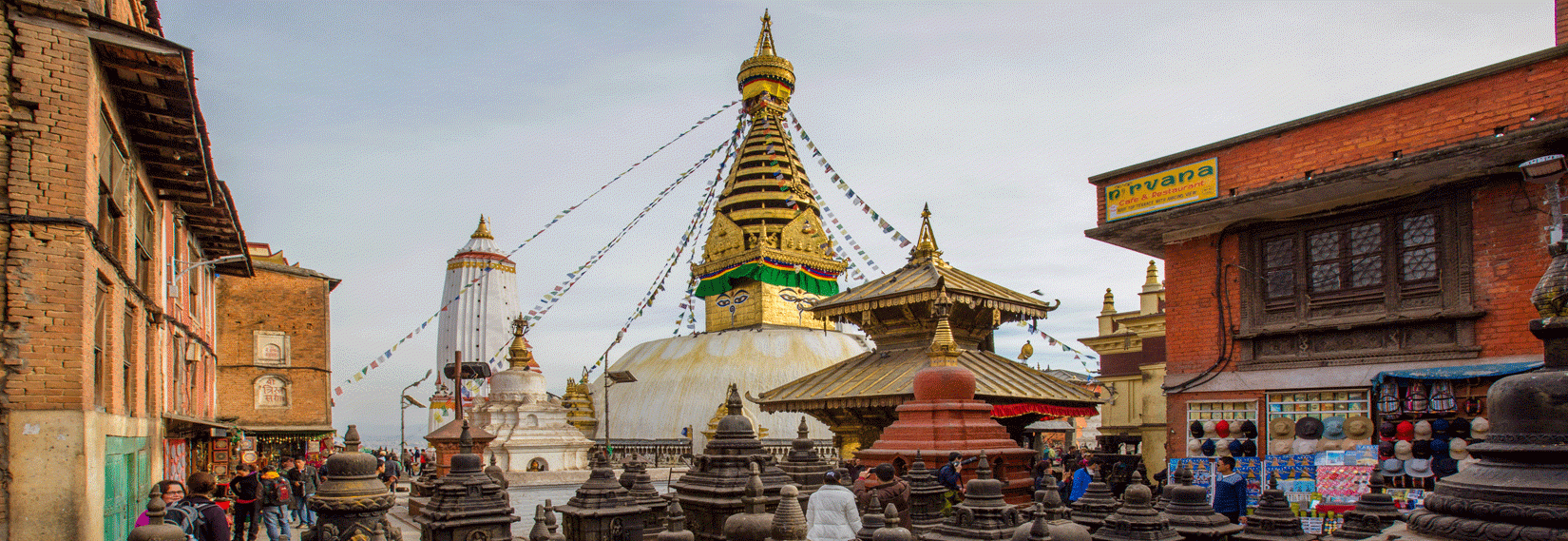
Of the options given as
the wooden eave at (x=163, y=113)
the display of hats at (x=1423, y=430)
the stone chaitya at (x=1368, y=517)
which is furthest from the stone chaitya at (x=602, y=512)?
the display of hats at (x=1423, y=430)

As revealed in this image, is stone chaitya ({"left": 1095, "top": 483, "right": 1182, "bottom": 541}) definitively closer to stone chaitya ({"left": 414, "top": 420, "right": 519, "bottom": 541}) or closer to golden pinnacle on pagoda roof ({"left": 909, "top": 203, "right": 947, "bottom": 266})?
stone chaitya ({"left": 414, "top": 420, "right": 519, "bottom": 541})

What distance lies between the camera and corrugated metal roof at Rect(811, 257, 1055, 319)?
557 inches

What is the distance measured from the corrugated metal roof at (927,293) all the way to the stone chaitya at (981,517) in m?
8.20

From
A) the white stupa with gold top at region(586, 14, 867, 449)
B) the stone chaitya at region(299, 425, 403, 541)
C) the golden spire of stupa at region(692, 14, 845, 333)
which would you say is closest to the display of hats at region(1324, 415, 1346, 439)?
the stone chaitya at region(299, 425, 403, 541)

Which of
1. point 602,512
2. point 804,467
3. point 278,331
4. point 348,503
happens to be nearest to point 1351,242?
point 804,467

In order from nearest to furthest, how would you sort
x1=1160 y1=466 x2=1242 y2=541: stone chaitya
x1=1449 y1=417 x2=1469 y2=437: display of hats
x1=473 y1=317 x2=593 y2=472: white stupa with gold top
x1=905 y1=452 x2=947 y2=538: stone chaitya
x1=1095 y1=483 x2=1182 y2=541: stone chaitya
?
x1=1095 y1=483 x2=1182 y2=541: stone chaitya, x1=1160 y1=466 x2=1242 y2=541: stone chaitya, x1=1449 y1=417 x2=1469 y2=437: display of hats, x1=905 y1=452 x2=947 y2=538: stone chaitya, x1=473 y1=317 x2=593 y2=472: white stupa with gold top

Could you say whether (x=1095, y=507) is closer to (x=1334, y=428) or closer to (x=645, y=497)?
(x=1334, y=428)

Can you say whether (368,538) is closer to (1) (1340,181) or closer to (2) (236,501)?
(2) (236,501)

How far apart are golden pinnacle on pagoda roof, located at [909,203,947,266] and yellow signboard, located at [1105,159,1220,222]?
4050 mm

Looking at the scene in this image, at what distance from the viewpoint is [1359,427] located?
9.33 m

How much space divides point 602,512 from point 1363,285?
26.5 feet

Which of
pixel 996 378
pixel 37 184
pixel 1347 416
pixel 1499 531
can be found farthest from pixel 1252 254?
pixel 37 184

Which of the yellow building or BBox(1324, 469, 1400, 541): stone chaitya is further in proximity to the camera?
the yellow building

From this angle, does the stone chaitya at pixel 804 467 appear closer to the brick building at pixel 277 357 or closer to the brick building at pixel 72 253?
the brick building at pixel 72 253
